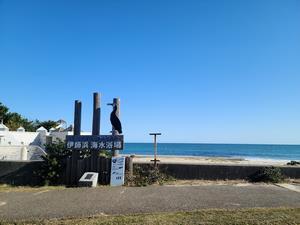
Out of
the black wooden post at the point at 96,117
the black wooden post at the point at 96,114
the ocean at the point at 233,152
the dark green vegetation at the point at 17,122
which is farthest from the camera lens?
the ocean at the point at 233,152

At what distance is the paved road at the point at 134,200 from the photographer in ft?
21.5

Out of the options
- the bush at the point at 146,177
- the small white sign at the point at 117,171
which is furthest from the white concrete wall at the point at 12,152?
the bush at the point at 146,177

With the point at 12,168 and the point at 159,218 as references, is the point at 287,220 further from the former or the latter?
the point at 12,168

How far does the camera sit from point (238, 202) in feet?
24.2

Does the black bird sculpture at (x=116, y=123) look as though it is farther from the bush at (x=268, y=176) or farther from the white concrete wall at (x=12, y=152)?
the white concrete wall at (x=12, y=152)

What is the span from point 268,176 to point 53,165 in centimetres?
679

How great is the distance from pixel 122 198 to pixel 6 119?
50.2 meters

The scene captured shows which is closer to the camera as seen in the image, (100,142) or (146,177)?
(146,177)

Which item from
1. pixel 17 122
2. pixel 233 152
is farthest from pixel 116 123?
pixel 233 152

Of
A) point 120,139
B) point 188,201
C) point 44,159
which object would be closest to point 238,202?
point 188,201

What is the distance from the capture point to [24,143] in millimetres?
27344

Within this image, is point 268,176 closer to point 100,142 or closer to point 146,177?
point 146,177

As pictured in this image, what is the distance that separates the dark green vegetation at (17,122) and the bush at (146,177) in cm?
4280

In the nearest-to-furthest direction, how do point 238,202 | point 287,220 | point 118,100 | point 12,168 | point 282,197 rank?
point 287,220 < point 238,202 < point 282,197 < point 12,168 < point 118,100
